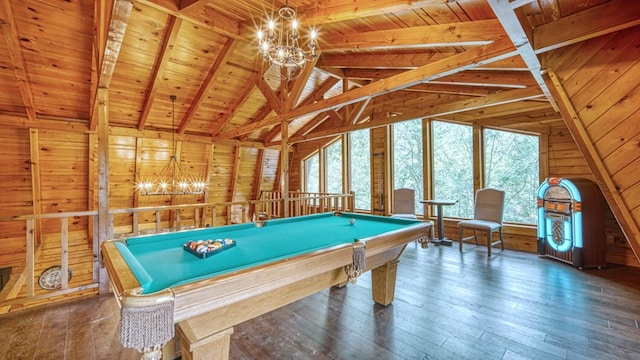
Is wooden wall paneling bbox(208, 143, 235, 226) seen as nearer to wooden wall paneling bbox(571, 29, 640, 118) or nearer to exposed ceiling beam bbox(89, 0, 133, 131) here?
exposed ceiling beam bbox(89, 0, 133, 131)

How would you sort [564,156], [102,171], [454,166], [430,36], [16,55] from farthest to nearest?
1. [454,166]
2. [564,156]
3. [16,55]
4. [102,171]
5. [430,36]

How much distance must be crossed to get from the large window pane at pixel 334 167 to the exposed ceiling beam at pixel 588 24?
5.74 meters

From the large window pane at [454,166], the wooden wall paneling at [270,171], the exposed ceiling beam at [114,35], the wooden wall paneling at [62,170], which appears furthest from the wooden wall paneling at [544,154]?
the wooden wall paneling at [62,170]

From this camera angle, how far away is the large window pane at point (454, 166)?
215 inches

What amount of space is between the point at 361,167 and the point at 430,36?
183 inches

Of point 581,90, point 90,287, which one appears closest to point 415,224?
point 581,90

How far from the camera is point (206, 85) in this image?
494 cm

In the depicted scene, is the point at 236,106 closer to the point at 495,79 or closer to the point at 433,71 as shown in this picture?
the point at 433,71

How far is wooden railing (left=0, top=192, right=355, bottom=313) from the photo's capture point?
106 inches

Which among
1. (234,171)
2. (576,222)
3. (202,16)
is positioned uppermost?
(202,16)

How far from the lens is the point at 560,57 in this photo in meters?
2.25

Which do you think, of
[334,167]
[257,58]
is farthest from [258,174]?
[257,58]

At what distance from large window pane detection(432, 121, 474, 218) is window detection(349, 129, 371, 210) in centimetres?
174

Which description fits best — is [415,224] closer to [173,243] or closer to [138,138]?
[173,243]
